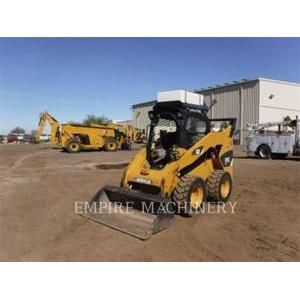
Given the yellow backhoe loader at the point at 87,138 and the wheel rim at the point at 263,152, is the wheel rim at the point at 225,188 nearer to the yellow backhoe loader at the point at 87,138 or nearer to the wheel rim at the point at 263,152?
the wheel rim at the point at 263,152

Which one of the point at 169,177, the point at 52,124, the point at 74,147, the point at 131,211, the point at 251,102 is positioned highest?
the point at 251,102

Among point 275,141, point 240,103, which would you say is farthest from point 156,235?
point 240,103

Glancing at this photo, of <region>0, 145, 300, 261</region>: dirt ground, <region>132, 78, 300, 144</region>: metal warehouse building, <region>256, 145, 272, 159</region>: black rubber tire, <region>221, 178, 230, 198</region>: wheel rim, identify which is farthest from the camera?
<region>132, 78, 300, 144</region>: metal warehouse building

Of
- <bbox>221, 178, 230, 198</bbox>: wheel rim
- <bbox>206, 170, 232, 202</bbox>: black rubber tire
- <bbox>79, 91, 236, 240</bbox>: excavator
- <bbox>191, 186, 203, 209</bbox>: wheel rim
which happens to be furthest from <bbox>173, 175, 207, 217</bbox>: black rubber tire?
<bbox>221, 178, 230, 198</bbox>: wheel rim

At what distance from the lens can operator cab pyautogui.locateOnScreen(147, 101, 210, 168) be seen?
6250 mm

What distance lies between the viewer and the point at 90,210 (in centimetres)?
612

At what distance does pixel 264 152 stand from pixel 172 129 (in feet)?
43.1

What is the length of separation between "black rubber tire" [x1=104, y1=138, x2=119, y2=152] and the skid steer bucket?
1711 cm

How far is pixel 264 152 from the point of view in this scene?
60.8ft

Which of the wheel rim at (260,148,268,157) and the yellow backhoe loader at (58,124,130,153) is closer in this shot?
the wheel rim at (260,148,268,157)

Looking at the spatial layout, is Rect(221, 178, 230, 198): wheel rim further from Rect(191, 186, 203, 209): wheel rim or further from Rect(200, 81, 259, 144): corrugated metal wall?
Rect(200, 81, 259, 144): corrugated metal wall

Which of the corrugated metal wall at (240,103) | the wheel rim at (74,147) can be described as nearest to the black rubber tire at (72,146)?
the wheel rim at (74,147)

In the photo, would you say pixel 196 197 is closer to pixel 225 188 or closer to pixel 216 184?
pixel 216 184

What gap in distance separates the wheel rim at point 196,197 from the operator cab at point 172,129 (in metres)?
0.71
